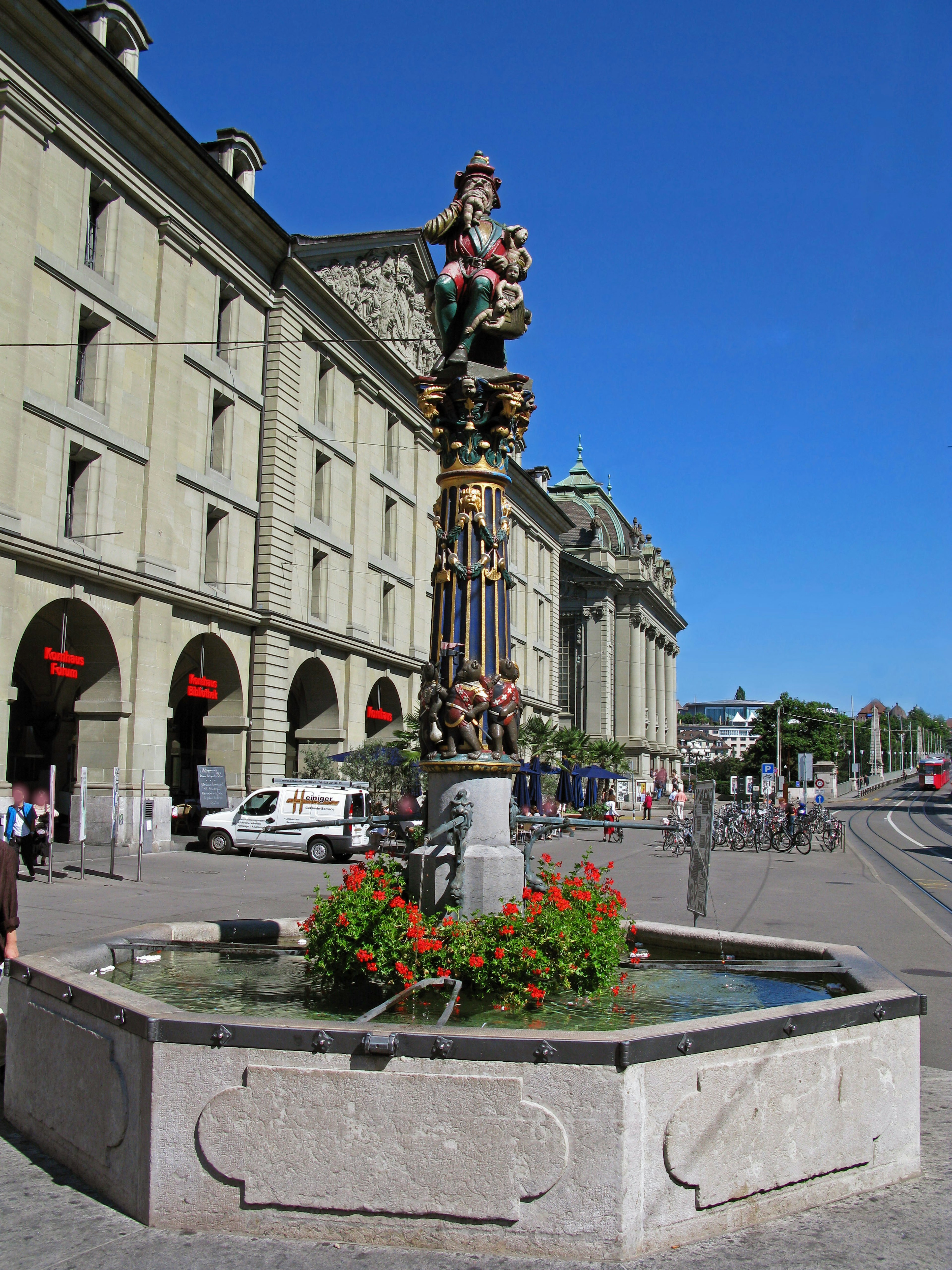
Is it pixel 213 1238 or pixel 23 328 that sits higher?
pixel 23 328

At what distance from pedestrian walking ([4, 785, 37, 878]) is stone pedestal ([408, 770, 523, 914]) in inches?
564

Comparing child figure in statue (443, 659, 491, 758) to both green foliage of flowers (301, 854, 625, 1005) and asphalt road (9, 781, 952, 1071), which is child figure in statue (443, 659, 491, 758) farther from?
asphalt road (9, 781, 952, 1071)

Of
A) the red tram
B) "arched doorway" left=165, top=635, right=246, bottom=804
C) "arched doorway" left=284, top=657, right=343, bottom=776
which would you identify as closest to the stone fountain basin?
"arched doorway" left=165, top=635, right=246, bottom=804

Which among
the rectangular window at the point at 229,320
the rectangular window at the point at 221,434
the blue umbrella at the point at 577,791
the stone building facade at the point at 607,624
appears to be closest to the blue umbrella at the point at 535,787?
the blue umbrella at the point at 577,791

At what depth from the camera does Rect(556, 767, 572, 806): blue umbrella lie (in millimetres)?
38875

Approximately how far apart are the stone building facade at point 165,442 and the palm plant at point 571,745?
10598mm

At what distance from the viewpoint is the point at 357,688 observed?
40125mm

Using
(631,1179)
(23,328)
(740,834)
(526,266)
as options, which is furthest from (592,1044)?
(740,834)

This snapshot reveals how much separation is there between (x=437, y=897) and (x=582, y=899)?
1113 millimetres

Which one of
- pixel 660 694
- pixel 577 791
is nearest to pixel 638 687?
pixel 660 694

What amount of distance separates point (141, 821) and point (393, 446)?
82.3 ft

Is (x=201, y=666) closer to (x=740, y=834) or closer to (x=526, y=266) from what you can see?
(x=740, y=834)

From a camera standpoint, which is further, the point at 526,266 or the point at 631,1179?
the point at 526,266

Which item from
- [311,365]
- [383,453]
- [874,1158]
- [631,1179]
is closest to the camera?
[631,1179]
